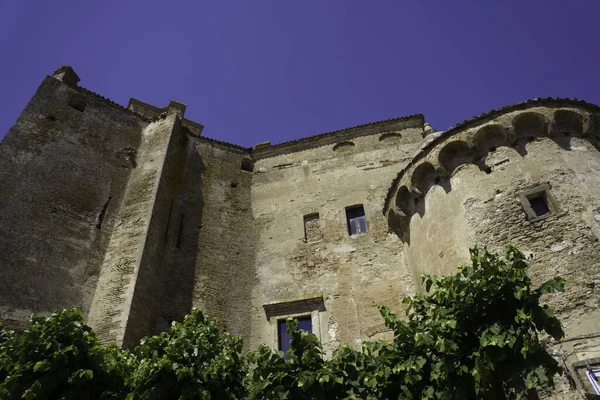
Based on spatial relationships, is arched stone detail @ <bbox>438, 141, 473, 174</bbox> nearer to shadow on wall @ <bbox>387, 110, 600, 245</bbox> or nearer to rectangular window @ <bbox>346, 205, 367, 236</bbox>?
shadow on wall @ <bbox>387, 110, 600, 245</bbox>

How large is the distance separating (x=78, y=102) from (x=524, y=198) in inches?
576

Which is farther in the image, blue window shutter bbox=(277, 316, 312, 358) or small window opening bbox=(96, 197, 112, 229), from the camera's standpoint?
small window opening bbox=(96, 197, 112, 229)

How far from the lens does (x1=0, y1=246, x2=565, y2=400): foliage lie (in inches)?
264

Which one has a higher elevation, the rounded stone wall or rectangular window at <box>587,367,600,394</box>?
the rounded stone wall

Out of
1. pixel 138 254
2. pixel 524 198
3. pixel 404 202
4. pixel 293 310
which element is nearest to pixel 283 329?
pixel 293 310

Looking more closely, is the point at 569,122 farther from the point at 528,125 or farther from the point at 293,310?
the point at 293,310

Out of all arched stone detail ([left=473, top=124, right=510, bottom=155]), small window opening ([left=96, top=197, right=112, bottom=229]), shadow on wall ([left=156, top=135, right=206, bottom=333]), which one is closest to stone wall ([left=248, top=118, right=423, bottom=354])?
shadow on wall ([left=156, top=135, right=206, bottom=333])

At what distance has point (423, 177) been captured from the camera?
42.1ft

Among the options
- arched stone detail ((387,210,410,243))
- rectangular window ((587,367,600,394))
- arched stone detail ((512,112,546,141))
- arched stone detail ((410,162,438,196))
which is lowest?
rectangular window ((587,367,600,394))

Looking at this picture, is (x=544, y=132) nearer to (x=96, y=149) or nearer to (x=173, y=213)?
(x=173, y=213)

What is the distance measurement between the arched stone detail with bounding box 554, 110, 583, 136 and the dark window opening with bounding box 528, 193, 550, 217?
2.16 metres

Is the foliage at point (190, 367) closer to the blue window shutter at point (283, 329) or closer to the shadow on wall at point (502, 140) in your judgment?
the blue window shutter at point (283, 329)

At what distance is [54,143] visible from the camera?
15.7 meters

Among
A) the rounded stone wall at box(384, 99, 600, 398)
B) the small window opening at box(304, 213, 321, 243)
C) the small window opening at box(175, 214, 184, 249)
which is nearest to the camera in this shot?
the rounded stone wall at box(384, 99, 600, 398)
